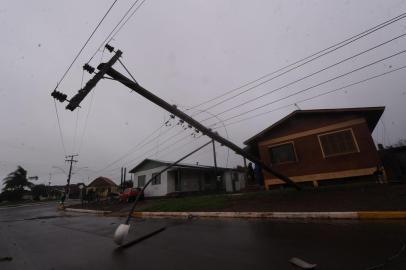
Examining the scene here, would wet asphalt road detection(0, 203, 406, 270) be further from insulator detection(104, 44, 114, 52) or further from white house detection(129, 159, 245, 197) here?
white house detection(129, 159, 245, 197)

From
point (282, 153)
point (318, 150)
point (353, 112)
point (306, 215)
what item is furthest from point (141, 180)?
point (306, 215)

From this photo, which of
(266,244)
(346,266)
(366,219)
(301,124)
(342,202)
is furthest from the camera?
(301,124)

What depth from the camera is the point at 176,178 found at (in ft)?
90.1

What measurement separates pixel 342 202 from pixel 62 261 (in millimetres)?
8869

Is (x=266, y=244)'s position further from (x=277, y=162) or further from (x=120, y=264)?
(x=277, y=162)

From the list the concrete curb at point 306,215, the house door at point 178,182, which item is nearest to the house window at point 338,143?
the concrete curb at point 306,215

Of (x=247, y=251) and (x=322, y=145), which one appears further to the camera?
(x=322, y=145)

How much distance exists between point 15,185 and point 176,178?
220ft

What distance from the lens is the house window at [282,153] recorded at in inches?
593

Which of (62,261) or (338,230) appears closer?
(62,261)

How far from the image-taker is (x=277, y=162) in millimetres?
15570

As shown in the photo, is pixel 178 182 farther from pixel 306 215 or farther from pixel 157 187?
pixel 306 215

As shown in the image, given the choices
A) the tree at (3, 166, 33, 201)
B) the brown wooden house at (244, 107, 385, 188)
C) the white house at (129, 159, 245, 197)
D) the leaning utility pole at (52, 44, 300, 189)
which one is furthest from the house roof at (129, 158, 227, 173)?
the tree at (3, 166, 33, 201)

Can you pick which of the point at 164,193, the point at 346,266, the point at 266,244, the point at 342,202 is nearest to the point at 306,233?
the point at 266,244
